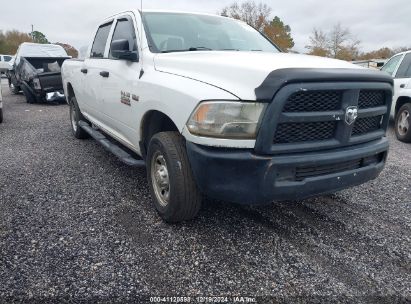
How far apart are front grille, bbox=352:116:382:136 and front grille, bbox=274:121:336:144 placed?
32 cm

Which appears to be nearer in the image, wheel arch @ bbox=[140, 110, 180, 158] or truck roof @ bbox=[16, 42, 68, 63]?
wheel arch @ bbox=[140, 110, 180, 158]

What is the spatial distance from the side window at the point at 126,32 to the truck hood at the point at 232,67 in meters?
Answer: 0.71

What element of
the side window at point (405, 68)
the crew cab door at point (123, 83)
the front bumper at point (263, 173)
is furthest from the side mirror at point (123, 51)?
the side window at point (405, 68)

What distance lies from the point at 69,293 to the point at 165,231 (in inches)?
37.0

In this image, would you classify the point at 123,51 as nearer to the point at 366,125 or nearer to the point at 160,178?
the point at 160,178

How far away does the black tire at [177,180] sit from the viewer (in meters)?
2.76

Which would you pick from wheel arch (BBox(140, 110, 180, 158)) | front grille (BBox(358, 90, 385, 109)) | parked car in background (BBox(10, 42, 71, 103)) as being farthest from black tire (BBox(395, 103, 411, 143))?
parked car in background (BBox(10, 42, 71, 103))

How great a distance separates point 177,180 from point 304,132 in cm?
98

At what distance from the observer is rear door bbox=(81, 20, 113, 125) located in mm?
4531

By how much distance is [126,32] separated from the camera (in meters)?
4.01

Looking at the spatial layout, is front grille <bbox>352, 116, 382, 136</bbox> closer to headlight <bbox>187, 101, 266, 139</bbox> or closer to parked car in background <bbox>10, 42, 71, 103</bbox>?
headlight <bbox>187, 101, 266, 139</bbox>

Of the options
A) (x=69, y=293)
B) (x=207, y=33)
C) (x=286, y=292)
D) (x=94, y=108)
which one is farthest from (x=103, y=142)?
(x=286, y=292)

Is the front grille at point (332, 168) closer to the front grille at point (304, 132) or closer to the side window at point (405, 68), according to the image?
the front grille at point (304, 132)

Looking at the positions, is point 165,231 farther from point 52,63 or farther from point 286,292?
point 52,63
